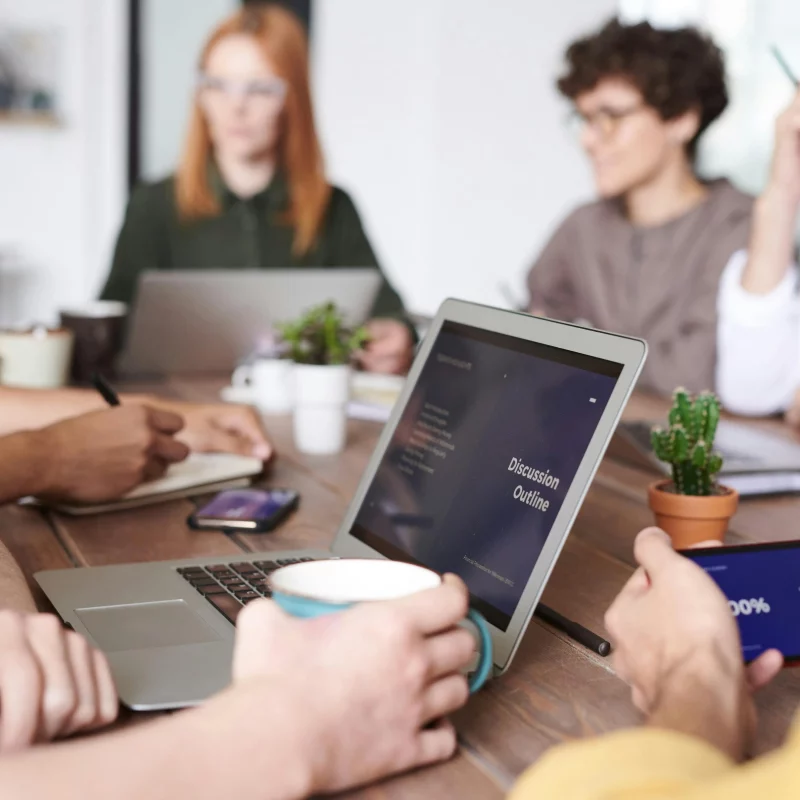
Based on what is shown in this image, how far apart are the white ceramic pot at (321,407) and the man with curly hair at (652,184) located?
1.08 meters

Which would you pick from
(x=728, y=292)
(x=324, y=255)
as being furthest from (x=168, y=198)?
(x=728, y=292)

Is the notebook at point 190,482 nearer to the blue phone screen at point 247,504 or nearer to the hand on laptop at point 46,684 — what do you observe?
the blue phone screen at point 247,504

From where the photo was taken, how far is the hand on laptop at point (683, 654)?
1.86 feet

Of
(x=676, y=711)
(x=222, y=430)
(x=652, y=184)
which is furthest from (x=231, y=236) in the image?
(x=676, y=711)

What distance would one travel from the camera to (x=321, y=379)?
144cm

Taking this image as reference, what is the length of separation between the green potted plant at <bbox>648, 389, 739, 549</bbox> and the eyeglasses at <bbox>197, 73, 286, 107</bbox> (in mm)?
2004

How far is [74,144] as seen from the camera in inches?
179

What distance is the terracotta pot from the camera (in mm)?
970

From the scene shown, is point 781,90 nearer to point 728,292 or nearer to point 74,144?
point 728,292

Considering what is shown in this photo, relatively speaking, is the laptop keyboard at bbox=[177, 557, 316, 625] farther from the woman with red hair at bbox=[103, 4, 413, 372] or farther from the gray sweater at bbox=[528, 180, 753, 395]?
the woman with red hair at bbox=[103, 4, 413, 372]

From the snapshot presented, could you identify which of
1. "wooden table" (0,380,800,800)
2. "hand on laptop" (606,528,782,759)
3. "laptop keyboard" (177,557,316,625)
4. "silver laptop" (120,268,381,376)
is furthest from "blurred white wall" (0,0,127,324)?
"hand on laptop" (606,528,782,759)

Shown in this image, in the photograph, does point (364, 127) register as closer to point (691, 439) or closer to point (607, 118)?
point (607, 118)

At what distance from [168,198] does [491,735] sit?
2.35 meters

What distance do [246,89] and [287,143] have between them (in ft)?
0.68
